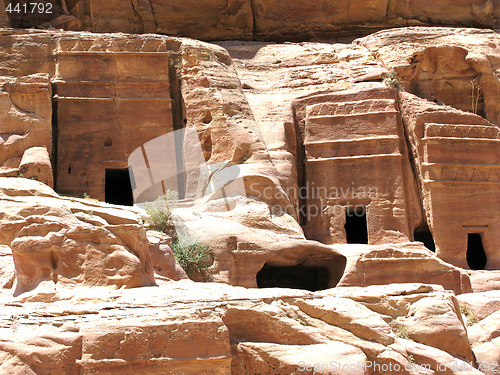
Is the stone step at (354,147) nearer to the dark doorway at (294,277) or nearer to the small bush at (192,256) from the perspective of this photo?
the dark doorway at (294,277)

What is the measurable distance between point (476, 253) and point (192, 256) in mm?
9817

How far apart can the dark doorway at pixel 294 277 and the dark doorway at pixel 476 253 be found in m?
6.21

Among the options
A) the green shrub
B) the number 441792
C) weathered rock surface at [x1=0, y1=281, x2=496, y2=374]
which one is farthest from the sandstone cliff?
the number 441792

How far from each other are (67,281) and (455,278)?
7.98 meters

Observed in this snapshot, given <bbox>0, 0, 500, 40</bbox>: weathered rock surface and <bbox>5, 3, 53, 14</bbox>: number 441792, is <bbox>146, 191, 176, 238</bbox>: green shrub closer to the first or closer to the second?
<bbox>5, 3, 53, 14</bbox>: number 441792

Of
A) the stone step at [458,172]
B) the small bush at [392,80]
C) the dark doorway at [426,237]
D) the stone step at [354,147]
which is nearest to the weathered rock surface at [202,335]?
the stone step at [458,172]

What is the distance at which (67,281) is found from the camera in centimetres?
891

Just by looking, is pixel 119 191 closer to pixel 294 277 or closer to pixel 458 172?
pixel 294 277

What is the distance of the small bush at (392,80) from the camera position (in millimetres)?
18781

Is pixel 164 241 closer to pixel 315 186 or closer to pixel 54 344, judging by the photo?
pixel 54 344

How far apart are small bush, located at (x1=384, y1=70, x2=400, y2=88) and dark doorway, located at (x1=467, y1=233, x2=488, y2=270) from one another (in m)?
4.61

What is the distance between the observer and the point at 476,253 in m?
19.4

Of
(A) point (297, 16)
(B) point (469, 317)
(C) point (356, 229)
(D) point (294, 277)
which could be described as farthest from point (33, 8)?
(B) point (469, 317)

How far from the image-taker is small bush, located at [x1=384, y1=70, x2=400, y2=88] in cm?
1878
